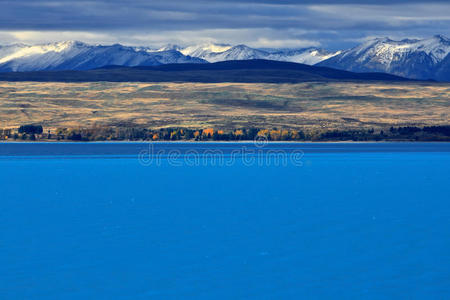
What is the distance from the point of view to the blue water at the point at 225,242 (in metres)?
30.5

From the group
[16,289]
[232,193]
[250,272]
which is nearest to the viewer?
[16,289]

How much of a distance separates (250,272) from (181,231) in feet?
37.7

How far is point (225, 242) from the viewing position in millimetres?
39812

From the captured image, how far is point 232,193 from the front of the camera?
68250 millimetres

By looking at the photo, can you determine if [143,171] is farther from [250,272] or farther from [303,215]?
[250,272]

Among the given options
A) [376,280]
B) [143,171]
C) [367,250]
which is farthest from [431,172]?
[376,280]

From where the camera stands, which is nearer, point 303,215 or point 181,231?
point 181,231

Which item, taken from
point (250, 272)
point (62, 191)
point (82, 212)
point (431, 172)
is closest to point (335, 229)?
point (250, 272)

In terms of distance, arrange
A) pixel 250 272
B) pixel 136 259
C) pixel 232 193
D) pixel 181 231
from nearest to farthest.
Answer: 1. pixel 250 272
2. pixel 136 259
3. pixel 181 231
4. pixel 232 193

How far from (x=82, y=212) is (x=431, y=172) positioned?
56.6 metres

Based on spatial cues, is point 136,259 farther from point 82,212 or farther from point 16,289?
point 82,212

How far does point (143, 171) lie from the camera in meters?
104

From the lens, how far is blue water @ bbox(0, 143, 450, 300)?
1200 inches

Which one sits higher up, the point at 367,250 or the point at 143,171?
the point at 367,250
